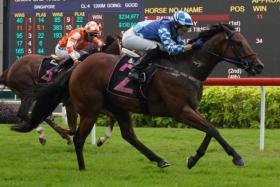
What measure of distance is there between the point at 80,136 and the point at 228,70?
5654mm

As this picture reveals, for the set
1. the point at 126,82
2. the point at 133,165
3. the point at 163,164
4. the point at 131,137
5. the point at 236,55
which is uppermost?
the point at 236,55

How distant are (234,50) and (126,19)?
6285 mm

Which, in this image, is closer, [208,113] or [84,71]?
[84,71]

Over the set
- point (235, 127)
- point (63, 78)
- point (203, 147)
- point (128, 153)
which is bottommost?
point (235, 127)

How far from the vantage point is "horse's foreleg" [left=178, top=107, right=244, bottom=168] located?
591cm

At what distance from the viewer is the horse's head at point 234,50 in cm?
615

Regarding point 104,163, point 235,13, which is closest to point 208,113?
point 235,13

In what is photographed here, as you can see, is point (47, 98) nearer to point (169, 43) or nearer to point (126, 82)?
point (126, 82)

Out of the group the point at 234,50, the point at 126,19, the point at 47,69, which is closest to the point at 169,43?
the point at 234,50

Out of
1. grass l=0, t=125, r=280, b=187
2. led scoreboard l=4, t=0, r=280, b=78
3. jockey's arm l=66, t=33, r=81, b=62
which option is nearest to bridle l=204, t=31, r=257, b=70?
grass l=0, t=125, r=280, b=187

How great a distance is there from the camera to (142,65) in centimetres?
627

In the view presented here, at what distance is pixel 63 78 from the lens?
22.1ft

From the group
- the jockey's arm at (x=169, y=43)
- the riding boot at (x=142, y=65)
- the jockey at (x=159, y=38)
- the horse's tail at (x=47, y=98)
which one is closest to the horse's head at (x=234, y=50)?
the jockey at (x=159, y=38)

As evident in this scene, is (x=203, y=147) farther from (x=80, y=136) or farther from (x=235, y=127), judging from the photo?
(x=235, y=127)
